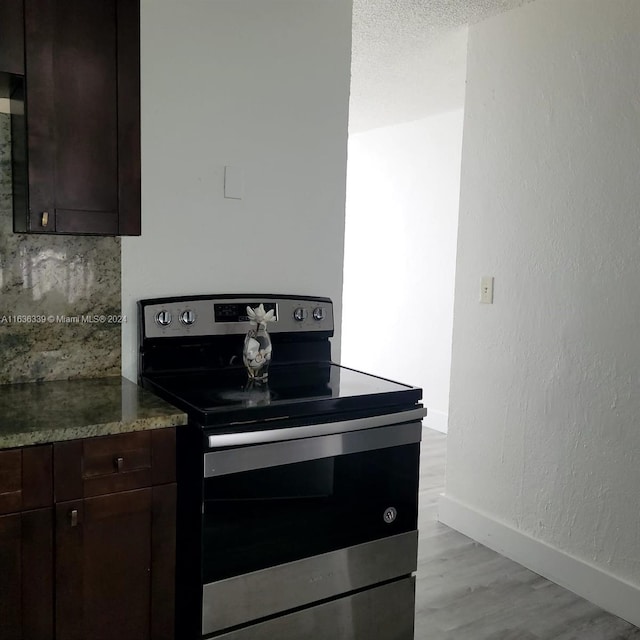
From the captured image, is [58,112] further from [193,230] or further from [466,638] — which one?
[466,638]

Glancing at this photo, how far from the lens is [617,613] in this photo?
2.40 m

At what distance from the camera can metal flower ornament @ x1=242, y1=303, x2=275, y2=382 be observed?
2.07 m

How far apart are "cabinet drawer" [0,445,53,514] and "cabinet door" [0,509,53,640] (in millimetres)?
23

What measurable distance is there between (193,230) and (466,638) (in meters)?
1.64

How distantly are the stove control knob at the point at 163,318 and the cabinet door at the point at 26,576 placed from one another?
73 cm

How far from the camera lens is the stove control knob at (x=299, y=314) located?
7.84 ft

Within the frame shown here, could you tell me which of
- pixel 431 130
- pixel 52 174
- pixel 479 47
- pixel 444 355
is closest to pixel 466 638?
pixel 52 174

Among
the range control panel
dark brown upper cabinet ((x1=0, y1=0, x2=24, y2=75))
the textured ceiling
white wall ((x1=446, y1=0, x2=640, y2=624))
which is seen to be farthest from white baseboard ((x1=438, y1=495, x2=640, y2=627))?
dark brown upper cabinet ((x1=0, y1=0, x2=24, y2=75))

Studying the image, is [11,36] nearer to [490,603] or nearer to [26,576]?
[26,576]

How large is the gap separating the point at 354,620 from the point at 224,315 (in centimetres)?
103

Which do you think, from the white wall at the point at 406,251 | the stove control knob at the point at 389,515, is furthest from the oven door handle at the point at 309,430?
the white wall at the point at 406,251

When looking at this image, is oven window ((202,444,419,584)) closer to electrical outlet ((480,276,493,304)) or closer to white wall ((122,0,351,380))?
white wall ((122,0,351,380))

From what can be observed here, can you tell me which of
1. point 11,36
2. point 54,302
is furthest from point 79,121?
point 54,302

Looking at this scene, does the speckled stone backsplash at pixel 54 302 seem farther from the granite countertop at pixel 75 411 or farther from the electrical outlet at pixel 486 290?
the electrical outlet at pixel 486 290
